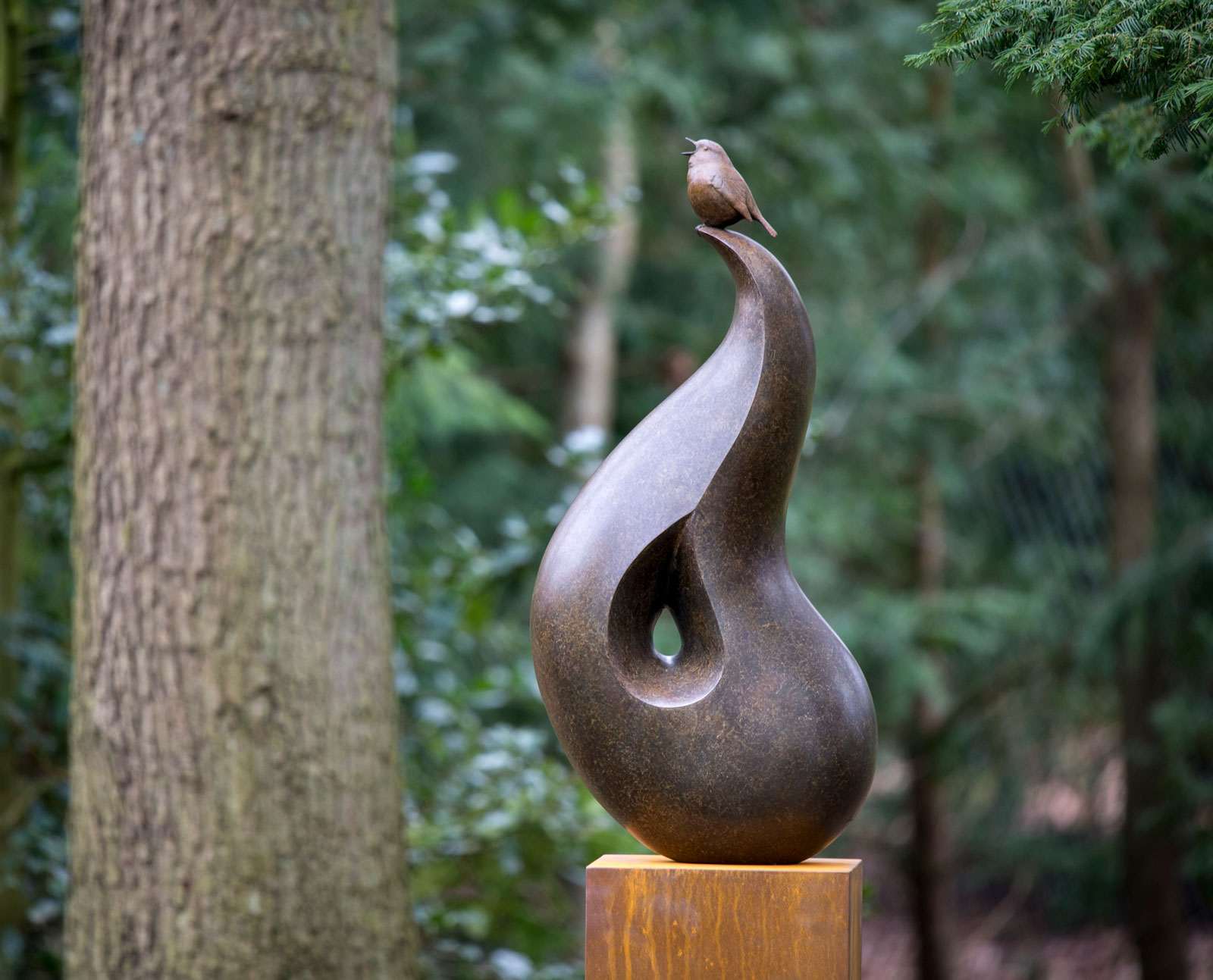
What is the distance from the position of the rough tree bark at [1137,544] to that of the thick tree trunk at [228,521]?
3.83 metres

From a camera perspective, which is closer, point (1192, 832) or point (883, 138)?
point (1192, 832)

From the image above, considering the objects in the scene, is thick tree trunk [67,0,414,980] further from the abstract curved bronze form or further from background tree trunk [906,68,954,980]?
background tree trunk [906,68,954,980]

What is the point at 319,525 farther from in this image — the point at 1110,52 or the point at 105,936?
the point at 1110,52

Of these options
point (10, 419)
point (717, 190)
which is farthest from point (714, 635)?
point (10, 419)

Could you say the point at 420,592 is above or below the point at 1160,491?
below

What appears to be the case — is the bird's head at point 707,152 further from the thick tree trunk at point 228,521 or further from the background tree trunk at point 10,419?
the background tree trunk at point 10,419

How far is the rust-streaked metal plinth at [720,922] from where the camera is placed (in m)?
1.84

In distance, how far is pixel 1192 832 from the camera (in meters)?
5.20

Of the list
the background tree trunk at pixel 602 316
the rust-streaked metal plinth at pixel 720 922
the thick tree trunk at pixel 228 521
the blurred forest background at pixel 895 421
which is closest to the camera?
the rust-streaked metal plinth at pixel 720 922

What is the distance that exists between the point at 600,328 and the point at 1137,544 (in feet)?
9.58

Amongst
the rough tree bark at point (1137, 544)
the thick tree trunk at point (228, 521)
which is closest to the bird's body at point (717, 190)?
the thick tree trunk at point (228, 521)

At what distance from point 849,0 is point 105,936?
594cm

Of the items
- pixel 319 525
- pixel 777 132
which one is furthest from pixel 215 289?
pixel 777 132

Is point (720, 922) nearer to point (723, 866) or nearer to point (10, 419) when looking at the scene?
point (723, 866)
